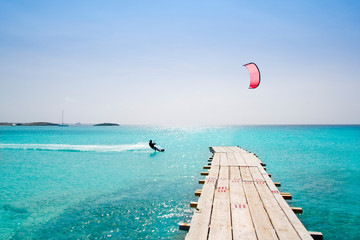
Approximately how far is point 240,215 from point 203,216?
1065mm

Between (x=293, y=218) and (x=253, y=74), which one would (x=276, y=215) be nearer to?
(x=293, y=218)

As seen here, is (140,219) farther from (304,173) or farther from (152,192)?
(304,173)

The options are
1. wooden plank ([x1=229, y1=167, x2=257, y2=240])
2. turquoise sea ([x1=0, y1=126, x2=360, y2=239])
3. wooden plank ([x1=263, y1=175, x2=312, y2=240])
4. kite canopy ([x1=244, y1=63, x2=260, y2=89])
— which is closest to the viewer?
wooden plank ([x1=263, y1=175, x2=312, y2=240])

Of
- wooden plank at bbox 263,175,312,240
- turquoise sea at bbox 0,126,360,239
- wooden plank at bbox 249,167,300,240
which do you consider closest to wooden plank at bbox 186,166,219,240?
wooden plank at bbox 249,167,300,240

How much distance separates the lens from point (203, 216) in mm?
6320

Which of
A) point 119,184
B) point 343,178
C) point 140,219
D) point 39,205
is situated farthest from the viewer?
point 343,178

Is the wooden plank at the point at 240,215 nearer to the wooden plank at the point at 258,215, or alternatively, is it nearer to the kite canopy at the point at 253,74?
the wooden plank at the point at 258,215

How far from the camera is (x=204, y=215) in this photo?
6.39 meters

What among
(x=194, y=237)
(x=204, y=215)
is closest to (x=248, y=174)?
(x=204, y=215)

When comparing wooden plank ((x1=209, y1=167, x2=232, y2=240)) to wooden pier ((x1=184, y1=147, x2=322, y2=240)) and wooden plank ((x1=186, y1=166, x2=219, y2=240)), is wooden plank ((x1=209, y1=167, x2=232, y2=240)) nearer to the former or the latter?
wooden pier ((x1=184, y1=147, x2=322, y2=240))

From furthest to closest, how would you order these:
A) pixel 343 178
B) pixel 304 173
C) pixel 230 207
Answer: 1. pixel 304 173
2. pixel 343 178
3. pixel 230 207

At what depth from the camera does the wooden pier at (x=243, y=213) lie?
17.7ft

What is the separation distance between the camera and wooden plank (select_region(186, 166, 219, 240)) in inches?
210

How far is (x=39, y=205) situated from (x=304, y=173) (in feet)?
70.4
